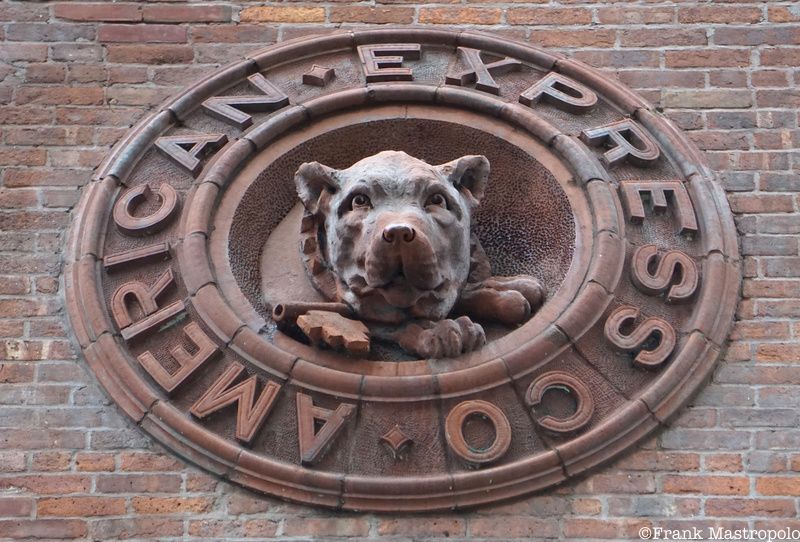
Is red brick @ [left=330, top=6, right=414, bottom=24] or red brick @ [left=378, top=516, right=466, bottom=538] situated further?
red brick @ [left=330, top=6, right=414, bottom=24]

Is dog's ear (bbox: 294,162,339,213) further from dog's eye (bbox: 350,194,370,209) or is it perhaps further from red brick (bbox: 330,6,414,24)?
red brick (bbox: 330,6,414,24)

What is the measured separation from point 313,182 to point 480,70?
3.86 feet

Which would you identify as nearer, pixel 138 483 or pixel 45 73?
pixel 138 483

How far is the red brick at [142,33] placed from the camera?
7.57 meters

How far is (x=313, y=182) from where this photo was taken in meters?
6.77

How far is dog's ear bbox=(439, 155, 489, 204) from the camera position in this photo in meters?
6.75

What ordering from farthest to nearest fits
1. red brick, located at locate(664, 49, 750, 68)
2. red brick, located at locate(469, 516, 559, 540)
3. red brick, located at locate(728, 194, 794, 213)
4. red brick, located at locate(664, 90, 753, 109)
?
Result: red brick, located at locate(664, 49, 750, 68) < red brick, located at locate(664, 90, 753, 109) < red brick, located at locate(728, 194, 794, 213) < red brick, located at locate(469, 516, 559, 540)

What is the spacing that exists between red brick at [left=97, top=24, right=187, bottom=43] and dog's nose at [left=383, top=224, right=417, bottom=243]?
6.73 feet

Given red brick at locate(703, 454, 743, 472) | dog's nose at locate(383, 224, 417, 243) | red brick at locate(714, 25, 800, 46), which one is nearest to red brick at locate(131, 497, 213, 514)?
dog's nose at locate(383, 224, 417, 243)

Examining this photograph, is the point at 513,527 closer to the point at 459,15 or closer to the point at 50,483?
the point at 50,483

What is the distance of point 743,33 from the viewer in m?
7.57

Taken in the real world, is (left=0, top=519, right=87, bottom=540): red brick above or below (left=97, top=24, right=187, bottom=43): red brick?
below

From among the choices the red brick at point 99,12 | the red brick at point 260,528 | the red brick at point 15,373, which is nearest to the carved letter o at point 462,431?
the red brick at point 260,528

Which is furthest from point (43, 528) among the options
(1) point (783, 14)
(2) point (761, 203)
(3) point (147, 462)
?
(1) point (783, 14)
